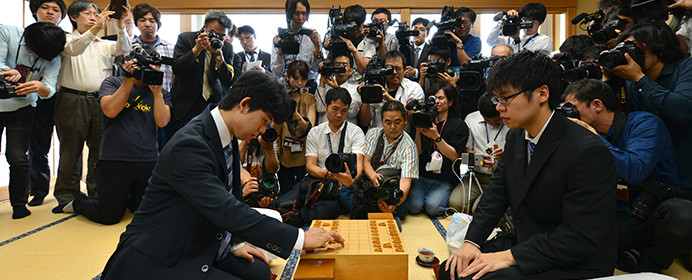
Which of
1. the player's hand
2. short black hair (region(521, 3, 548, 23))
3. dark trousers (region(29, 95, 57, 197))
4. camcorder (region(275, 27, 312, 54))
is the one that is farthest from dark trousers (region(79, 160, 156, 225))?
short black hair (region(521, 3, 548, 23))

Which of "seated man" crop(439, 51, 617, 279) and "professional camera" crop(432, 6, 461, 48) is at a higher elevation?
"professional camera" crop(432, 6, 461, 48)

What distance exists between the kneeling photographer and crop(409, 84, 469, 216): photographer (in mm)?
140

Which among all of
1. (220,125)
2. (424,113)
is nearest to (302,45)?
(424,113)

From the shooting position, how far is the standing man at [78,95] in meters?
3.22

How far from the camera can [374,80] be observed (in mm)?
3363

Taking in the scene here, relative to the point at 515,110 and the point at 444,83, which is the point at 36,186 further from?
the point at 515,110

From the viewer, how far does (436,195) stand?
10.8 feet

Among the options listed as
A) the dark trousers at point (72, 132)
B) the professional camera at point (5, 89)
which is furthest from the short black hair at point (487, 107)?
the professional camera at point (5, 89)

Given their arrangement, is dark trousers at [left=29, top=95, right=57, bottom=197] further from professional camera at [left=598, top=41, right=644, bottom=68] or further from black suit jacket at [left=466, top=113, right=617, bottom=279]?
professional camera at [left=598, top=41, right=644, bottom=68]

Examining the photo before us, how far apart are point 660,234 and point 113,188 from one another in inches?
131

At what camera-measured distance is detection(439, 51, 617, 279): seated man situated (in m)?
1.32

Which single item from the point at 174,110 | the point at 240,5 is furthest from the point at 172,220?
the point at 240,5

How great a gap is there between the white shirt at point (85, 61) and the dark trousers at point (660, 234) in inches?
146

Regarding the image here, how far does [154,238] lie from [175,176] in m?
0.22
